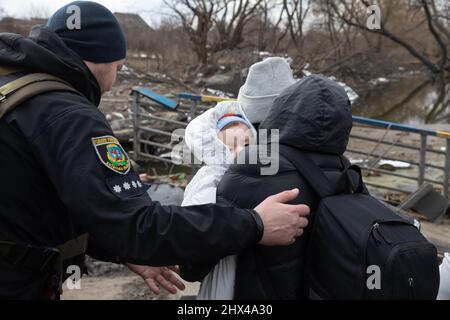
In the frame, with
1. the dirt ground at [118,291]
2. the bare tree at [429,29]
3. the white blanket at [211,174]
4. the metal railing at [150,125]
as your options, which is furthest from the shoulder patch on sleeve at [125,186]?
the bare tree at [429,29]

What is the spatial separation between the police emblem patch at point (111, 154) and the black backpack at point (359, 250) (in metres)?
0.50

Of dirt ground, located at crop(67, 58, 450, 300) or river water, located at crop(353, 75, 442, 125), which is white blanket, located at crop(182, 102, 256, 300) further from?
river water, located at crop(353, 75, 442, 125)

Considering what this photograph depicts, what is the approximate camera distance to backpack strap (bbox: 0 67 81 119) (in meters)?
1.38

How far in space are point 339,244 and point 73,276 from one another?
3.37 feet

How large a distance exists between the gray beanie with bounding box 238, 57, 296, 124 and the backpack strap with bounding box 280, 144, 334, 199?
0.71 m

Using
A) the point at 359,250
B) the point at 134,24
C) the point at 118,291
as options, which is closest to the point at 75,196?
the point at 359,250

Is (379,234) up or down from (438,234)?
up

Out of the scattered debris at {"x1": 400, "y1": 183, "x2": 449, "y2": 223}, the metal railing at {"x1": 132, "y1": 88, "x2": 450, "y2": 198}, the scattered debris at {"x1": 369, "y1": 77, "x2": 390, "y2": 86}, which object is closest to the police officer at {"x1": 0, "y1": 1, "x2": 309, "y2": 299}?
the scattered debris at {"x1": 400, "y1": 183, "x2": 449, "y2": 223}

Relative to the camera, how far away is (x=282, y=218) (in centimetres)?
140

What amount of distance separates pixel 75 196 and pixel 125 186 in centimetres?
15

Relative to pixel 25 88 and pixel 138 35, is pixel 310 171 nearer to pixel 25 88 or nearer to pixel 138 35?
pixel 25 88
